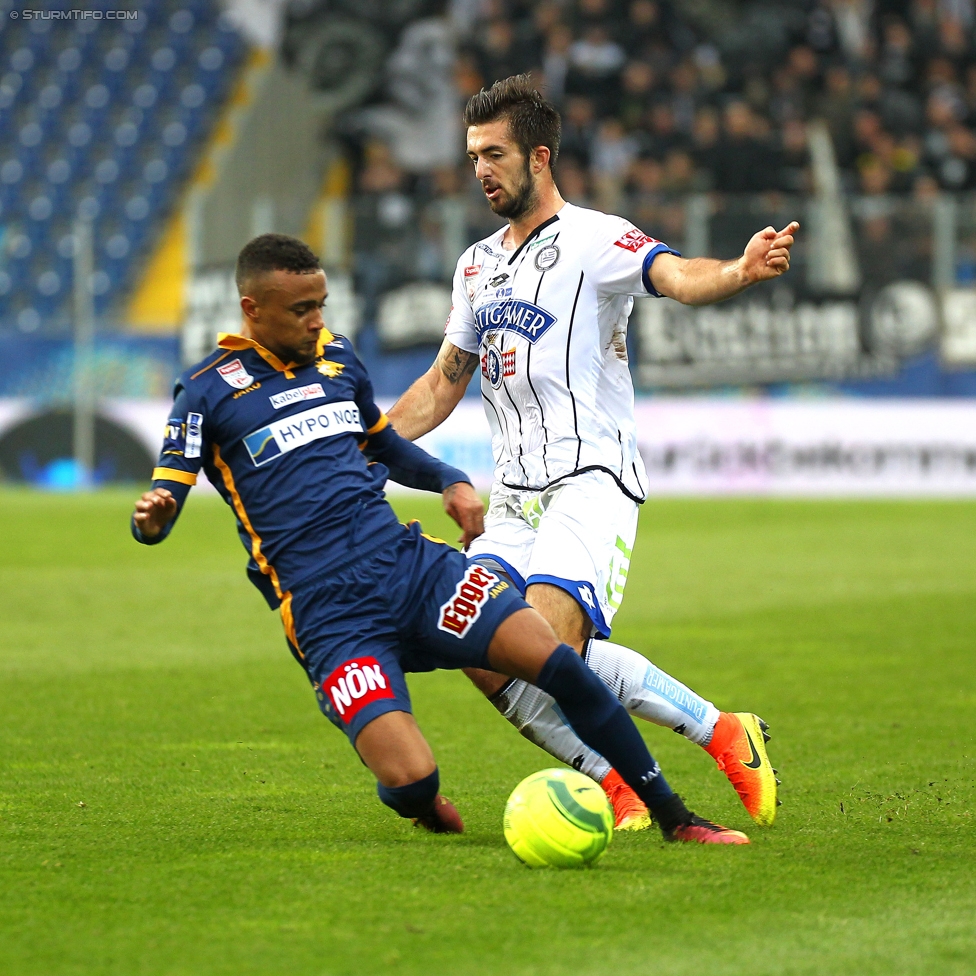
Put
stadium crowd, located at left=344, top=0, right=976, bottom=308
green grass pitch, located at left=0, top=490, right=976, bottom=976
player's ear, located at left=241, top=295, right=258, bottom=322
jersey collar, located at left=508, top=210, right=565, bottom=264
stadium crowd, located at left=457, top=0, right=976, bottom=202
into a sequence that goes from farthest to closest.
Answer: stadium crowd, located at left=457, top=0, right=976, bottom=202 < stadium crowd, located at left=344, top=0, right=976, bottom=308 < jersey collar, located at left=508, top=210, right=565, bottom=264 < player's ear, located at left=241, top=295, right=258, bottom=322 < green grass pitch, located at left=0, top=490, right=976, bottom=976

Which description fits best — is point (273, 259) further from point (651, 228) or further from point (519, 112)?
point (651, 228)

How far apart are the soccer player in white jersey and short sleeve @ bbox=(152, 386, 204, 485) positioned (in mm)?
936

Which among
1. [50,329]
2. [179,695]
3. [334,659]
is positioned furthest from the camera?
[50,329]

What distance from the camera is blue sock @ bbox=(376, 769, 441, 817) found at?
14.0ft

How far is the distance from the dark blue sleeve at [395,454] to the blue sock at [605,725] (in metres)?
0.77

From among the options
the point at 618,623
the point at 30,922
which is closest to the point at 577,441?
the point at 30,922

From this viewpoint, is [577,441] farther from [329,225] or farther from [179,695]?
[329,225]

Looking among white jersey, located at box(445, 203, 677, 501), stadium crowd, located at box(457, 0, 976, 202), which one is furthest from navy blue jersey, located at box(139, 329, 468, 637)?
stadium crowd, located at box(457, 0, 976, 202)

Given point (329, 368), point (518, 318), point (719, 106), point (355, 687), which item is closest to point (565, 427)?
point (518, 318)

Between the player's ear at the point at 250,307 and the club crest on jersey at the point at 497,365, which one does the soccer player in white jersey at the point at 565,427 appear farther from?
the player's ear at the point at 250,307

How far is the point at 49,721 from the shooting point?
659 centimetres

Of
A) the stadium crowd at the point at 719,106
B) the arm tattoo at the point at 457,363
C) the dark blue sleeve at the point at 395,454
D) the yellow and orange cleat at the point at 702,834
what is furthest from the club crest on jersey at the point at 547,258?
the stadium crowd at the point at 719,106

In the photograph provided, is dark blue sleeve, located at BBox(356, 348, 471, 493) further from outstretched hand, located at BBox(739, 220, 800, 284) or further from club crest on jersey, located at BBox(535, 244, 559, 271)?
outstretched hand, located at BBox(739, 220, 800, 284)

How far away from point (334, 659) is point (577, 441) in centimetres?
103
